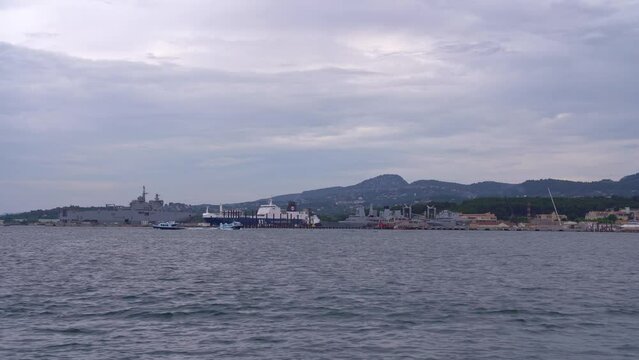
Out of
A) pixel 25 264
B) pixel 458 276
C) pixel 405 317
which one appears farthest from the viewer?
pixel 25 264

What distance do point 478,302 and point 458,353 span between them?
12041 mm

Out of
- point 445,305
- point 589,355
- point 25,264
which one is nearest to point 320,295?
point 445,305

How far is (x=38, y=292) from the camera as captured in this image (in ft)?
128

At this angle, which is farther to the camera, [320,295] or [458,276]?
[458,276]

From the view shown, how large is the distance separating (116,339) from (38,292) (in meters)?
14.5

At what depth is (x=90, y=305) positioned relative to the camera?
34.3m

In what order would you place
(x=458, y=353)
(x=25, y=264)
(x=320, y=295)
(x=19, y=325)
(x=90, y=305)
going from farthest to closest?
(x=25, y=264), (x=320, y=295), (x=90, y=305), (x=19, y=325), (x=458, y=353)

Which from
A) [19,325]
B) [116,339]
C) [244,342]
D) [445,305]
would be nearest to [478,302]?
[445,305]

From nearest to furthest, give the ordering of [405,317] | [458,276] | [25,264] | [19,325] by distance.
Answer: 1. [19,325]
2. [405,317]
3. [458,276]
4. [25,264]

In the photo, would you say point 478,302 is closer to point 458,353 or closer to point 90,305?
point 458,353

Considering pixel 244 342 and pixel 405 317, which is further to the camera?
pixel 405 317

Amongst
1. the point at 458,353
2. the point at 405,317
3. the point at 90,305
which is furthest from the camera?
the point at 90,305

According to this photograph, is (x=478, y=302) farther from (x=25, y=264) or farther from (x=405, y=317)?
(x=25, y=264)

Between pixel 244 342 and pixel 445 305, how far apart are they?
11.8 metres
